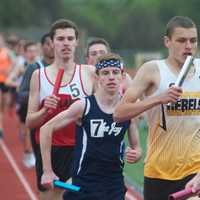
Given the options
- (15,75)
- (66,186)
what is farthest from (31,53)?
(66,186)

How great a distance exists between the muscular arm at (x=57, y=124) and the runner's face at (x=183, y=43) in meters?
0.85

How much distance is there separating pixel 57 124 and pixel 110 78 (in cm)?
57

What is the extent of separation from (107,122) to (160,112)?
438mm

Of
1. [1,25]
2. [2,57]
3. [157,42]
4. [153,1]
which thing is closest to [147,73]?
[2,57]

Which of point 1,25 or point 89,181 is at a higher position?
point 89,181

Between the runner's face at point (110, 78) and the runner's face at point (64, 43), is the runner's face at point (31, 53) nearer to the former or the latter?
the runner's face at point (64, 43)

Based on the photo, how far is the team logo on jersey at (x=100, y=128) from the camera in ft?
22.5

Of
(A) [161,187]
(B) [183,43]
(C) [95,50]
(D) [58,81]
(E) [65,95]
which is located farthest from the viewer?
(C) [95,50]

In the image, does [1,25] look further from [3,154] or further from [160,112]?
[160,112]

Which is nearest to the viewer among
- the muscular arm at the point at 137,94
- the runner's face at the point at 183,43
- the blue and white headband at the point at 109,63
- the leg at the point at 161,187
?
the muscular arm at the point at 137,94

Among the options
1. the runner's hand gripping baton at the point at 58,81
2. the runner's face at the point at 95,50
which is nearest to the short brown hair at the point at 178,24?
the runner's hand gripping baton at the point at 58,81

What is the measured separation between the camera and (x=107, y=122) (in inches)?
271

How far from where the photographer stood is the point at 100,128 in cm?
687

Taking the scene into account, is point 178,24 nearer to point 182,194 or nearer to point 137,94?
point 137,94
